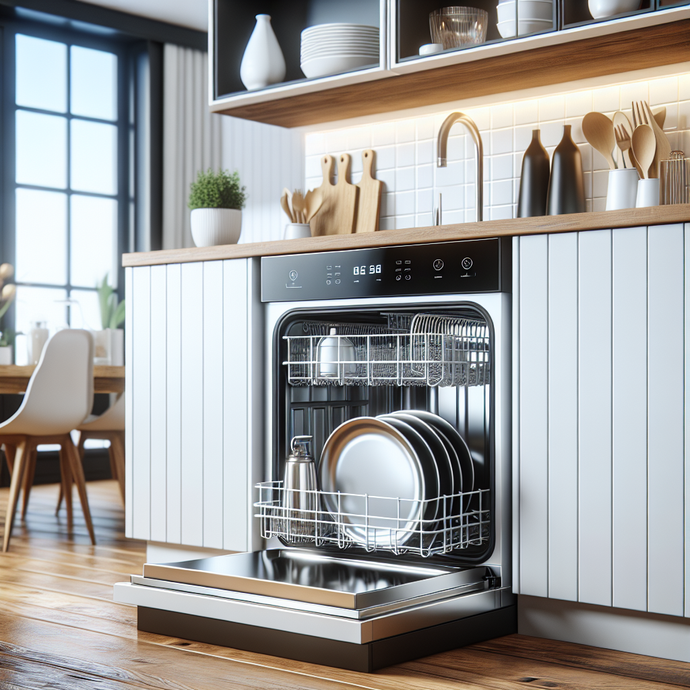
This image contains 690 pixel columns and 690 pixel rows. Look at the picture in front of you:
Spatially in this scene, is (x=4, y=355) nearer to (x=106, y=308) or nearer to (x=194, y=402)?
(x=106, y=308)

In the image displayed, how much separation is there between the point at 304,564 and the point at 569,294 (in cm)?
88

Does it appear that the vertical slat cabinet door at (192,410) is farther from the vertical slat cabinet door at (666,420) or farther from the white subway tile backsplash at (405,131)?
the vertical slat cabinet door at (666,420)

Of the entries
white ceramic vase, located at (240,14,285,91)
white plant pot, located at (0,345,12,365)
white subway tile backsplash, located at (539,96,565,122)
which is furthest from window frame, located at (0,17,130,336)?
white subway tile backsplash, located at (539,96,565,122)

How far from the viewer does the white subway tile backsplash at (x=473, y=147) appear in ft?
8.13

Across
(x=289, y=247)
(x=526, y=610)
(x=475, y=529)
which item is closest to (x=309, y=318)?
(x=289, y=247)

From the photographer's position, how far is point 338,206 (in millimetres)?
2980

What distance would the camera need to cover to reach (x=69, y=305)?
5676mm

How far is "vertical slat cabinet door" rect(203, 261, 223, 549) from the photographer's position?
258cm

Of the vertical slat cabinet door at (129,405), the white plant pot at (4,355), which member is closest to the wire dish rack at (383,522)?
the vertical slat cabinet door at (129,405)

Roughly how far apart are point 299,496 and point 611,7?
4.45 feet

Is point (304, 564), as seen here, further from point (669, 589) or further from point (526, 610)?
point (669, 589)

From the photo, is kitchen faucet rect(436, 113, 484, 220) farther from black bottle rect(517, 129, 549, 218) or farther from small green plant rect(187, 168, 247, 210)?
small green plant rect(187, 168, 247, 210)

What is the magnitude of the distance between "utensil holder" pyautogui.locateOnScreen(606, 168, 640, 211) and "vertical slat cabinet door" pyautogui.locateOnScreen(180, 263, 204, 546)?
111 centimetres

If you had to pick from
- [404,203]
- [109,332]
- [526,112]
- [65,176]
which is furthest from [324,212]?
[65,176]
